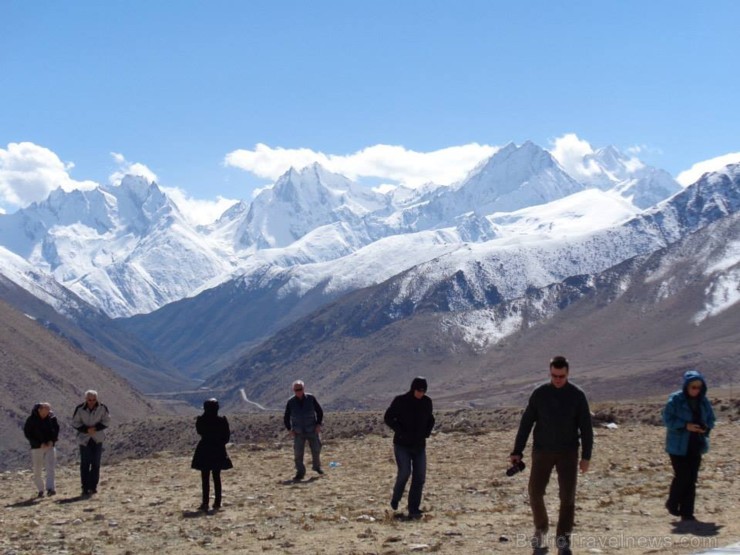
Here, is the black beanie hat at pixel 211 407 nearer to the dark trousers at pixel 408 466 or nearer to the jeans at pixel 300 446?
the dark trousers at pixel 408 466

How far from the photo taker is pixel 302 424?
83.9ft

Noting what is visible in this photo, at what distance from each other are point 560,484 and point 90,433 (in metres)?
12.6

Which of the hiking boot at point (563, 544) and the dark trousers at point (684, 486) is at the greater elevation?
the dark trousers at point (684, 486)

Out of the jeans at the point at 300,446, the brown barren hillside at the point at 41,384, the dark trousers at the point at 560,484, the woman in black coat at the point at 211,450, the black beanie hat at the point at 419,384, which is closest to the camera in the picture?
the dark trousers at the point at 560,484

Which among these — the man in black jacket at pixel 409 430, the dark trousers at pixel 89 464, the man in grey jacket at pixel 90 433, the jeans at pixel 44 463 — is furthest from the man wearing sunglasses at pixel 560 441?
the jeans at pixel 44 463

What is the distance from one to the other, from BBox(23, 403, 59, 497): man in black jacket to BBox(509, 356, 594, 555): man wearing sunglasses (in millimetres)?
12583

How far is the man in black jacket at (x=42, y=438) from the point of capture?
77.3 feet

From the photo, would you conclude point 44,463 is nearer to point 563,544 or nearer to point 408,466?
point 408,466

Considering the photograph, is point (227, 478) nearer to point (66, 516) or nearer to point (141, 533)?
point (66, 516)

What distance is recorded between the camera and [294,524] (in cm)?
1853

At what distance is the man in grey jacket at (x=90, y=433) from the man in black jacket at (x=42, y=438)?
0.56 m

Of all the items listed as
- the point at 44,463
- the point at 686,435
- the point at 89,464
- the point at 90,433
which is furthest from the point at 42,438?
Answer: the point at 686,435

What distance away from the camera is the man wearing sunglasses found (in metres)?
14.9

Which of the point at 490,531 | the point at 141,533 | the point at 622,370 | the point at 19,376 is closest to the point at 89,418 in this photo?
the point at 141,533
